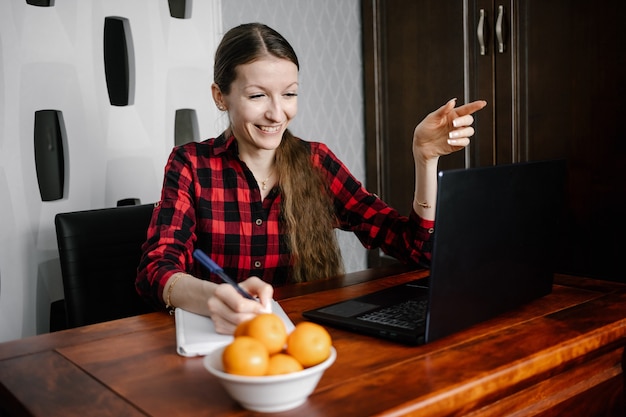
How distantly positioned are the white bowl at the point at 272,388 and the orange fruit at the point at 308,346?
0.04 ft

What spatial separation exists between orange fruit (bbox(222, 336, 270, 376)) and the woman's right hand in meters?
0.23

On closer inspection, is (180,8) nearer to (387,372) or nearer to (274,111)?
(274,111)

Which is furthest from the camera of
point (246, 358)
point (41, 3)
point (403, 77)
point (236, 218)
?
point (403, 77)

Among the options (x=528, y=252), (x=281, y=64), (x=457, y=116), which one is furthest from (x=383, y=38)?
(x=528, y=252)

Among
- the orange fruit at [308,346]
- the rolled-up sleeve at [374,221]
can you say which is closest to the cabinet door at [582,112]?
the rolled-up sleeve at [374,221]

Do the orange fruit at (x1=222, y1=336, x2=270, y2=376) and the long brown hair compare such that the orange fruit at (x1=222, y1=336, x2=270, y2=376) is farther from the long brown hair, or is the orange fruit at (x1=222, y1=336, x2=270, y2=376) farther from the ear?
the ear

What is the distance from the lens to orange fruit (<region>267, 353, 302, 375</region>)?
0.72 meters

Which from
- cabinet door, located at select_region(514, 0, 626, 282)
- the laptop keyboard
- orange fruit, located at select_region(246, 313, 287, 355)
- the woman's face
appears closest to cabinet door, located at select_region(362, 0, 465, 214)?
cabinet door, located at select_region(514, 0, 626, 282)

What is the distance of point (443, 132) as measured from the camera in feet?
4.52

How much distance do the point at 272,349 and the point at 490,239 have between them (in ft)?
1.36

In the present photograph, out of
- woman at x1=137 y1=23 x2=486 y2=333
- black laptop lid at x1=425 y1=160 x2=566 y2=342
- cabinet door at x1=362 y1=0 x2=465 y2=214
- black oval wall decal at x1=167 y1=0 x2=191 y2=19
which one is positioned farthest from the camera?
cabinet door at x1=362 y1=0 x2=465 y2=214

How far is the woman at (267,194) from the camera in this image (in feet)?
4.91

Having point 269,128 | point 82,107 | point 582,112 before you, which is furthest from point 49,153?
point 582,112

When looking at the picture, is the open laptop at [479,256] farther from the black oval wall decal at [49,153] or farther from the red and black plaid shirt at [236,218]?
the black oval wall decal at [49,153]
